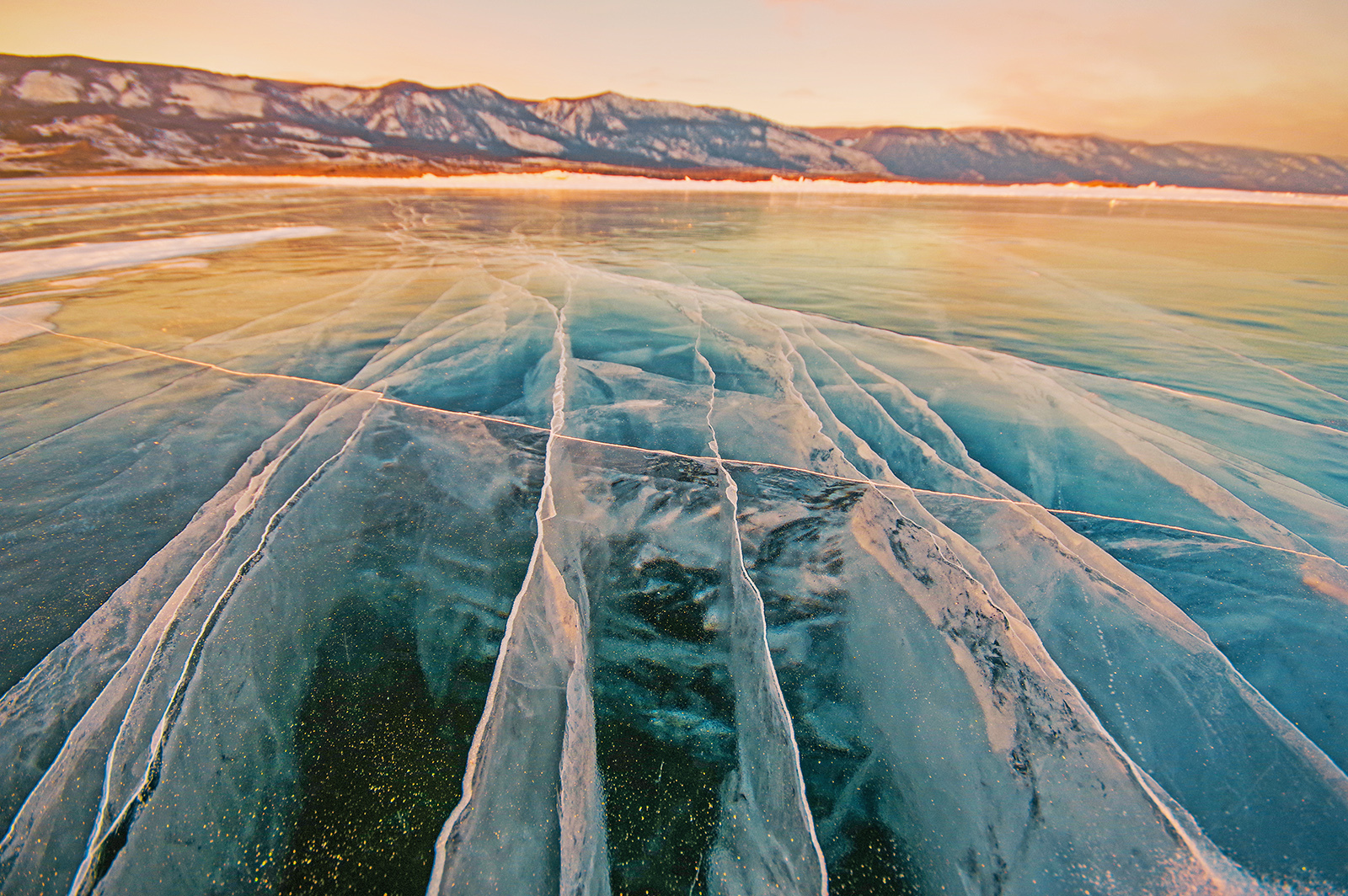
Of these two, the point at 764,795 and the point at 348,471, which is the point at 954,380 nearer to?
the point at 764,795

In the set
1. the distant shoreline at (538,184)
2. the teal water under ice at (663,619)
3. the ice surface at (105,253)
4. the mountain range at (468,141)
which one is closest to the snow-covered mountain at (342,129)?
the mountain range at (468,141)

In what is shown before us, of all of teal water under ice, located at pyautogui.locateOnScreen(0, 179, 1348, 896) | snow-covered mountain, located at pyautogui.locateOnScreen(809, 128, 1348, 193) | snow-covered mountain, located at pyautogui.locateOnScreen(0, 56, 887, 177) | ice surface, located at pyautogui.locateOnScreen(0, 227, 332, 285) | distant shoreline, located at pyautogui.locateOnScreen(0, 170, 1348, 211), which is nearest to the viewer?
teal water under ice, located at pyautogui.locateOnScreen(0, 179, 1348, 896)

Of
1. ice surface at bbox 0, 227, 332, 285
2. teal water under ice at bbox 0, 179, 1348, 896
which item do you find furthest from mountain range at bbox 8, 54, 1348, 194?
teal water under ice at bbox 0, 179, 1348, 896

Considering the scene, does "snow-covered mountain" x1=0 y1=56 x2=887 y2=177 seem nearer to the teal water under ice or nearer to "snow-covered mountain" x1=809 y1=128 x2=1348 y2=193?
"snow-covered mountain" x1=809 y1=128 x2=1348 y2=193


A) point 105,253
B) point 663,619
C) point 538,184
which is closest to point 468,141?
point 538,184

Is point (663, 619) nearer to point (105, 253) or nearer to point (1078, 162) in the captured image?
point (105, 253)

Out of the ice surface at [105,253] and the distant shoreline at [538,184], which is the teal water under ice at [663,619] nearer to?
the ice surface at [105,253]

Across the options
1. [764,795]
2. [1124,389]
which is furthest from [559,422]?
[1124,389]
